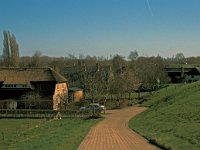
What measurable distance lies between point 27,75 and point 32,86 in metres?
2.61

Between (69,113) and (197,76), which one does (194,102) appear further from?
(197,76)

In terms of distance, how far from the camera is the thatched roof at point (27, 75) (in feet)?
233

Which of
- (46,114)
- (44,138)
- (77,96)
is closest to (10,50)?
(77,96)

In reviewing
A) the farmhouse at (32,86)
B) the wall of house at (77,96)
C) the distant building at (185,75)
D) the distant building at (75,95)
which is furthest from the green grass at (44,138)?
the distant building at (185,75)

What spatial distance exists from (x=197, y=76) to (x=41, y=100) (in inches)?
1984

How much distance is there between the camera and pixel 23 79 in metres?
71.3

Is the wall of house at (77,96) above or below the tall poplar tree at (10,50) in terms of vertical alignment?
below

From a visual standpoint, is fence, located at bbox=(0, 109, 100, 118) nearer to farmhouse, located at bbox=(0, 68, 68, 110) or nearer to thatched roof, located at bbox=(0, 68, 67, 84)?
farmhouse, located at bbox=(0, 68, 68, 110)

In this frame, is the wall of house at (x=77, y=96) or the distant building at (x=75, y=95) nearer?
the distant building at (x=75, y=95)

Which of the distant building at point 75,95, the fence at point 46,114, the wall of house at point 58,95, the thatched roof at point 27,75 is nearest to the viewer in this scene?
the fence at point 46,114

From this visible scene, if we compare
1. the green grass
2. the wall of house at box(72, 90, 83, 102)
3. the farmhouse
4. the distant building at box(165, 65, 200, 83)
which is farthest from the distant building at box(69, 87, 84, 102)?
the green grass

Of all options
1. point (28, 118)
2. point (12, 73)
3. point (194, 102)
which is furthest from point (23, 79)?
point (194, 102)

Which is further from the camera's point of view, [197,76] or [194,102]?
[197,76]

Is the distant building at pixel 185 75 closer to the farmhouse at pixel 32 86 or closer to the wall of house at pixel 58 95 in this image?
the wall of house at pixel 58 95
